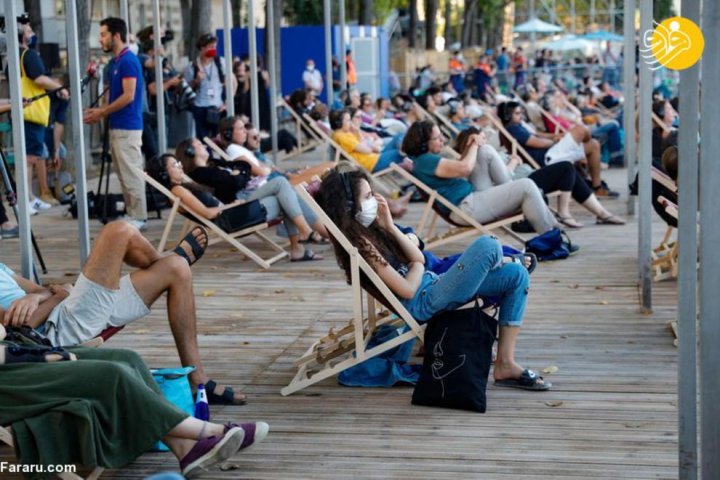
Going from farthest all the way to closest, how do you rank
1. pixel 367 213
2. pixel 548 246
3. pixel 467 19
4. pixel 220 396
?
pixel 467 19 → pixel 548 246 → pixel 367 213 → pixel 220 396

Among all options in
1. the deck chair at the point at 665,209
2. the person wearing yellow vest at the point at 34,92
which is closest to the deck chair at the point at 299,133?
the person wearing yellow vest at the point at 34,92

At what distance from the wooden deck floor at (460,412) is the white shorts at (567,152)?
373cm

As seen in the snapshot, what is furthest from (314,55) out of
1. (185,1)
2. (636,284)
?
(636,284)

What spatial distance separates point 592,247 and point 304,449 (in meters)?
5.44

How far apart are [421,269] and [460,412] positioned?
748 millimetres

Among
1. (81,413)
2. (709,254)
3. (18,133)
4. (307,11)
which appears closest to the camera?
(709,254)

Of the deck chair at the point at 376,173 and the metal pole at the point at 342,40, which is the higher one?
the metal pole at the point at 342,40

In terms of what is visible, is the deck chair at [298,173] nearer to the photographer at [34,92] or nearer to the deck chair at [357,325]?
the photographer at [34,92]

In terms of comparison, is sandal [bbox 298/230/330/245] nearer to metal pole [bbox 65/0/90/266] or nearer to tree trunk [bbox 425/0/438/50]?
metal pole [bbox 65/0/90/266]

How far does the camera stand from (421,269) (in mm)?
5609

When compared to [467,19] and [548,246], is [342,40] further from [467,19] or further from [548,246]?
[467,19]

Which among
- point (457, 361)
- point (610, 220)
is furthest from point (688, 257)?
point (610, 220)

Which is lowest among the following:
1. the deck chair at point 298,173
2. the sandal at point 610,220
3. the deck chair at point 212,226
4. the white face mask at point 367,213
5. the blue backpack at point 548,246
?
the sandal at point 610,220

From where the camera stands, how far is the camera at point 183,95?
1295cm
